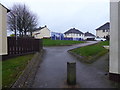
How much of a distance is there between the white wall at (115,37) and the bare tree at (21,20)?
31.7 m

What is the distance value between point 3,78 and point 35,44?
7030 millimetres

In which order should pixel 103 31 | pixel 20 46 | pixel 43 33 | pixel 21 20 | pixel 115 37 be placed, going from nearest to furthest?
pixel 115 37, pixel 20 46, pixel 21 20, pixel 43 33, pixel 103 31

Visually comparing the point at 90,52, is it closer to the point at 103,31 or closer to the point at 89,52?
the point at 89,52

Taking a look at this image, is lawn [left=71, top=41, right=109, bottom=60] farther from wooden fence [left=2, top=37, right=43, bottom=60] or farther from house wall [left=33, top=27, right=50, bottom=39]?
house wall [left=33, top=27, right=50, bottom=39]

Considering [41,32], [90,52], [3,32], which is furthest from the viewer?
[41,32]

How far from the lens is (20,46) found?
11078 millimetres

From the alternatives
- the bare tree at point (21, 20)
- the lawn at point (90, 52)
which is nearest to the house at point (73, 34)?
the bare tree at point (21, 20)

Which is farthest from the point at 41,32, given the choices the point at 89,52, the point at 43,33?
the point at 89,52

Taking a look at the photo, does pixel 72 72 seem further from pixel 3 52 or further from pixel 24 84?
pixel 3 52

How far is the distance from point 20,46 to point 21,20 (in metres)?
25.8

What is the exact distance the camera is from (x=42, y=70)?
706 cm

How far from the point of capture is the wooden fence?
33.6 feet

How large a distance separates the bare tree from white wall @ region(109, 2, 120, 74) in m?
31.7

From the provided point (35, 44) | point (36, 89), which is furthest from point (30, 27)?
point (36, 89)
